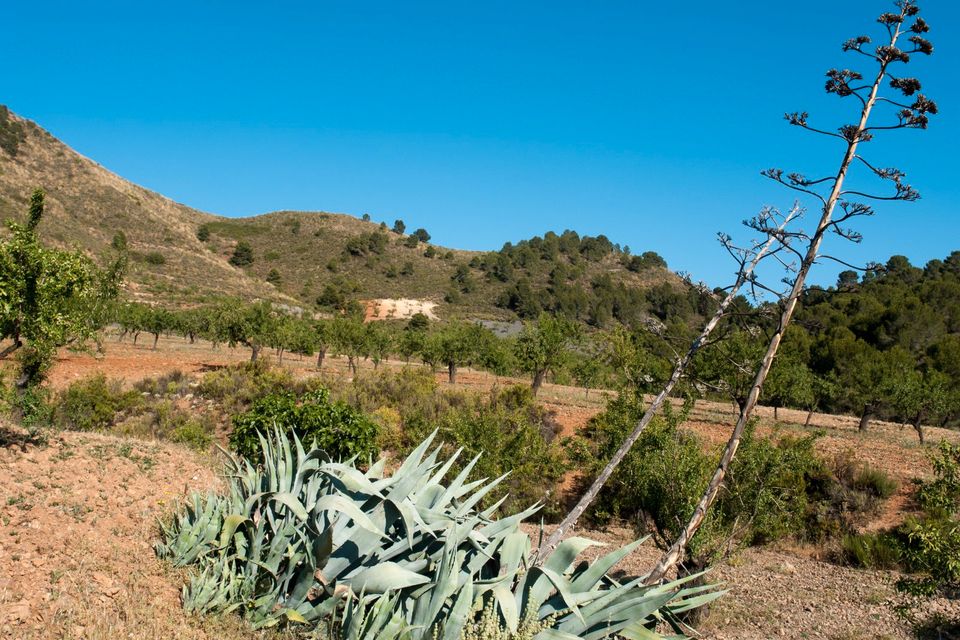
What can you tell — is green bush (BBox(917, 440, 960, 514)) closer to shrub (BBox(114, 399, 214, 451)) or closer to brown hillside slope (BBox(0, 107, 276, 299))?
shrub (BBox(114, 399, 214, 451))

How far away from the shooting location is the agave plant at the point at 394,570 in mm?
4188

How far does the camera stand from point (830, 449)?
21953mm

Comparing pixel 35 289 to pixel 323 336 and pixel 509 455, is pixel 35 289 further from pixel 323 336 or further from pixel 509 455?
pixel 323 336

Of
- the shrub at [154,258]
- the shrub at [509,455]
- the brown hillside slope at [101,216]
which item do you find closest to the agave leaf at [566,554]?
the shrub at [509,455]

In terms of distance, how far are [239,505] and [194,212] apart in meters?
110

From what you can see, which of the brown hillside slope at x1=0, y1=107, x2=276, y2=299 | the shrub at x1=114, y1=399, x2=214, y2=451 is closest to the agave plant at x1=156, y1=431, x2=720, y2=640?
the shrub at x1=114, y1=399, x2=214, y2=451

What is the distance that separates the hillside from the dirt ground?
1932 inches

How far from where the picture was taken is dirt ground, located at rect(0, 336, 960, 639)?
459cm

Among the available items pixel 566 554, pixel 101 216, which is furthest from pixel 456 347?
pixel 101 216

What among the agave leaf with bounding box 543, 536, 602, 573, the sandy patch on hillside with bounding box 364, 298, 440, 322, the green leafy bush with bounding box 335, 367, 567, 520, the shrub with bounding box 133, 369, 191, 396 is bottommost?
the shrub with bounding box 133, 369, 191, 396

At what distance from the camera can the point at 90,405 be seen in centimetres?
1911

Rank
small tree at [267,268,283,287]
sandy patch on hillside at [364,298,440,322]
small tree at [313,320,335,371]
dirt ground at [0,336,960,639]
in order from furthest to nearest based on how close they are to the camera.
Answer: small tree at [267,268,283,287] → sandy patch on hillside at [364,298,440,322] → small tree at [313,320,335,371] → dirt ground at [0,336,960,639]

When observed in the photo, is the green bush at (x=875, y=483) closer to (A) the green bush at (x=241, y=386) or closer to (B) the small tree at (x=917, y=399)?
(B) the small tree at (x=917, y=399)

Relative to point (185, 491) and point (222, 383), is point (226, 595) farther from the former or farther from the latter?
point (222, 383)
